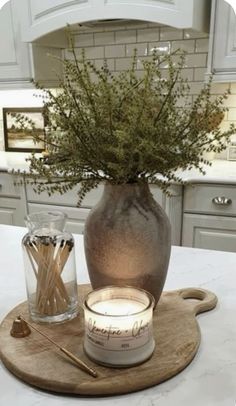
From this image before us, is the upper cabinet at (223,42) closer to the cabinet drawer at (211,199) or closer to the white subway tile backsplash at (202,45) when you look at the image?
the white subway tile backsplash at (202,45)

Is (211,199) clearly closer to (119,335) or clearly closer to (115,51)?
(115,51)

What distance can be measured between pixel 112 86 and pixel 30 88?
7.23 ft

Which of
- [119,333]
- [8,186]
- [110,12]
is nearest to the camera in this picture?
[119,333]

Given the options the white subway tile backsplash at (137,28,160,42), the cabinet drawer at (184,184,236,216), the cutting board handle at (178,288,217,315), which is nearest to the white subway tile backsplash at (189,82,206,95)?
the white subway tile backsplash at (137,28,160,42)

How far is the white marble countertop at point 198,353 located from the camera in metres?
0.60

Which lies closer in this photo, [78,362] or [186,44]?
[78,362]

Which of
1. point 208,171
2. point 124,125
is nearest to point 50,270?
point 124,125

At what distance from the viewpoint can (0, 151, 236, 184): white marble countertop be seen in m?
2.07

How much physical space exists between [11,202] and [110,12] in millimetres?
1307

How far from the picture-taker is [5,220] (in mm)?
2680

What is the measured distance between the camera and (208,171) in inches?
88.1

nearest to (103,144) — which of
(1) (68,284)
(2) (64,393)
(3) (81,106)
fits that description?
(3) (81,106)

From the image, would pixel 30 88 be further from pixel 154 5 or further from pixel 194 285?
pixel 194 285

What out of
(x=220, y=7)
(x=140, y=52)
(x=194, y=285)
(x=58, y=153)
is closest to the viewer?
(x=58, y=153)
